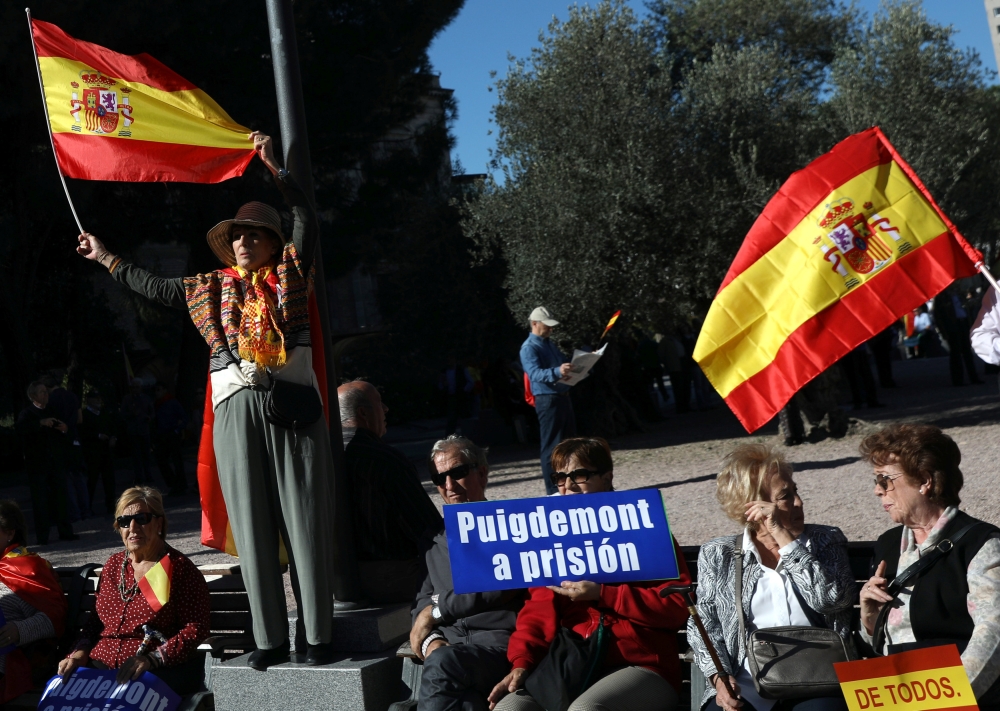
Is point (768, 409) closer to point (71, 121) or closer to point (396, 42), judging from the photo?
point (71, 121)

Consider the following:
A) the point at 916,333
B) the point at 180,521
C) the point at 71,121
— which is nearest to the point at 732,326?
the point at 71,121

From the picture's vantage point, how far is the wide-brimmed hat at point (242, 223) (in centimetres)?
408

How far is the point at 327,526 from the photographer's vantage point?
13.2ft

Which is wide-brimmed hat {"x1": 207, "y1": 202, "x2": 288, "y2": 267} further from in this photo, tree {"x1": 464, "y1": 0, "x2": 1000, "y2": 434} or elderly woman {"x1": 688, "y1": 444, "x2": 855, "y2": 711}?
tree {"x1": 464, "y1": 0, "x2": 1000, "y2": 434}

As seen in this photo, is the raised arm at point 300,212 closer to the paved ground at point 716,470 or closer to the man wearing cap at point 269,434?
the man wearing cap at point 269,434

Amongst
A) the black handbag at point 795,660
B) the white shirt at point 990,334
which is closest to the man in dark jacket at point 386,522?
the black handbag at point 795,660

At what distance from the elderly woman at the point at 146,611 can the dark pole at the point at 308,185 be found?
592 millimetres

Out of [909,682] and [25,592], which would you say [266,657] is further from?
[909,682]

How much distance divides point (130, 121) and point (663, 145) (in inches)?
454

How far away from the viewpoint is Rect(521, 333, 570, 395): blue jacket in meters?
10.1

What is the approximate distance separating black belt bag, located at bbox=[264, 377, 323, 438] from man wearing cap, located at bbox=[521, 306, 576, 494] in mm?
6149

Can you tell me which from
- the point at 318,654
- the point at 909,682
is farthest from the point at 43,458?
the point at 909,682

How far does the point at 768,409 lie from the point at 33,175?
16.7 m

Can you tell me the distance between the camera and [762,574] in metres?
3.43
